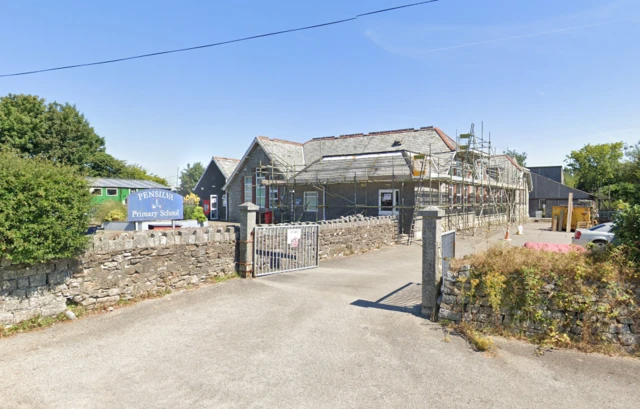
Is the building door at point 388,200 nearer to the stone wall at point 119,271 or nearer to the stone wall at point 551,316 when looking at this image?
the stone wall at point 119,271

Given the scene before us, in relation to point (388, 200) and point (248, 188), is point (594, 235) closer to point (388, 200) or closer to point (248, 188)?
point (388, 200)

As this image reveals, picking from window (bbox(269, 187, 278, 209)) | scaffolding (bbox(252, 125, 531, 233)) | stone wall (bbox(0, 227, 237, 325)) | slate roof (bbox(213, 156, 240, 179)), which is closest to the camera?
stone wall (bbox(0, 227, 237, 325))

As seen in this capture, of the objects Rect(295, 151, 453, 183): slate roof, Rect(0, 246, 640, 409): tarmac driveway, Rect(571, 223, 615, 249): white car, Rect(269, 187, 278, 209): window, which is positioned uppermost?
Rect(295, 151, 453, 183): slate roof

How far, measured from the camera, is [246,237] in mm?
10289

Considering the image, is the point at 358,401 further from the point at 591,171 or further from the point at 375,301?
the point at 591,171

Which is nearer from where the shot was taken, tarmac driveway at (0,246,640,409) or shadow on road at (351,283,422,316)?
tarmac driveway at (0,246,640,409)

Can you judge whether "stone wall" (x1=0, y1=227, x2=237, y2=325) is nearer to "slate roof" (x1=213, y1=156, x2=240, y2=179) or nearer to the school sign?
the school sign

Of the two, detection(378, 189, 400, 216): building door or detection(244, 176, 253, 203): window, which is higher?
detection(244, 176, 253, 203): window

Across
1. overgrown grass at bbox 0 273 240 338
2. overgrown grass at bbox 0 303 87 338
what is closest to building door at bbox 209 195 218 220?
overgrown grass at bbox 0 273 240 338

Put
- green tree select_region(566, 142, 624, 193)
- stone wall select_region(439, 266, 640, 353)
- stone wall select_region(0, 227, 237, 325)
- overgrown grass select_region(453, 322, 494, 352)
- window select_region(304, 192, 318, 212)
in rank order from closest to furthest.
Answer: stone wall select_region(439, 266, 640, 353) → overgrown grass select_region(453, 322, 494, 352) → stone wall select_region(0, 227, 237, 325) → window select_region(304, 192, 318, 212) → green tree select_region(566, 142, 624, 193)

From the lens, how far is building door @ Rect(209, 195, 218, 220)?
34.1 meters

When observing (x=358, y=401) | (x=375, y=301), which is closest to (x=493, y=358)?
(x=358, y=401)

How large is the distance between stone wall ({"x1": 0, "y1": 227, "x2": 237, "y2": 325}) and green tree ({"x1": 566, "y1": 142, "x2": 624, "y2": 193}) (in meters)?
52.0

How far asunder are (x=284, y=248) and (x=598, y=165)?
55.0 m
